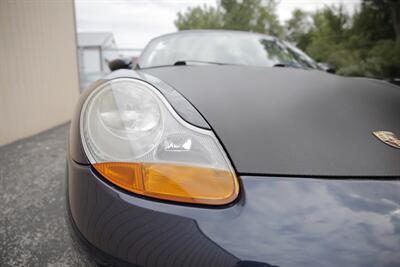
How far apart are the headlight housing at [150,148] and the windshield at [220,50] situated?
857mm

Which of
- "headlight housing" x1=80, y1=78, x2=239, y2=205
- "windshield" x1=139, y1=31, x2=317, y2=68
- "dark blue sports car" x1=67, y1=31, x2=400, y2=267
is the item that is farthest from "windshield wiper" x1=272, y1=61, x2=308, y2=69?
"headlight housing" x1=80, y1=78, x2=239, y2=205

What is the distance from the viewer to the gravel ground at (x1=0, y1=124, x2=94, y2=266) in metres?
1.25

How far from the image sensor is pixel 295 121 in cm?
79

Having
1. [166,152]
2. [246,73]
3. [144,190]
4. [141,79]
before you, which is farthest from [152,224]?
[246,73]

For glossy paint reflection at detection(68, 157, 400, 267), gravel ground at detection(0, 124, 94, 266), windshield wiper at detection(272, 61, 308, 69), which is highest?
windshield wiper at detection(272, 61, 308, 69)

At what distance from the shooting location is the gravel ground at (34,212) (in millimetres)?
1247

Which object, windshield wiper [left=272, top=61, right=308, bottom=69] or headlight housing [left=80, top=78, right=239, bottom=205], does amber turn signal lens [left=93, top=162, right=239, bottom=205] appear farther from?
windshield wiper [left=272, top=61, right=308, bottom=69]

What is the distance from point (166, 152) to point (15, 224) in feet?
4.48

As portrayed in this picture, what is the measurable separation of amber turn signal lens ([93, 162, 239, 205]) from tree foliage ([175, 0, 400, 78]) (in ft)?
50.3

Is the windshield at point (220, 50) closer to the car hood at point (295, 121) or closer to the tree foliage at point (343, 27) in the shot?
the car hood at point (295, 121)

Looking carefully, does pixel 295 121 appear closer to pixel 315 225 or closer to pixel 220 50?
pixel 315 225

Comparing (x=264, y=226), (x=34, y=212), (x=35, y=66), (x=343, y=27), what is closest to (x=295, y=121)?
(x=264, y=226)

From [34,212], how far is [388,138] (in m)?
1.88

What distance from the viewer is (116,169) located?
65 centimetres
